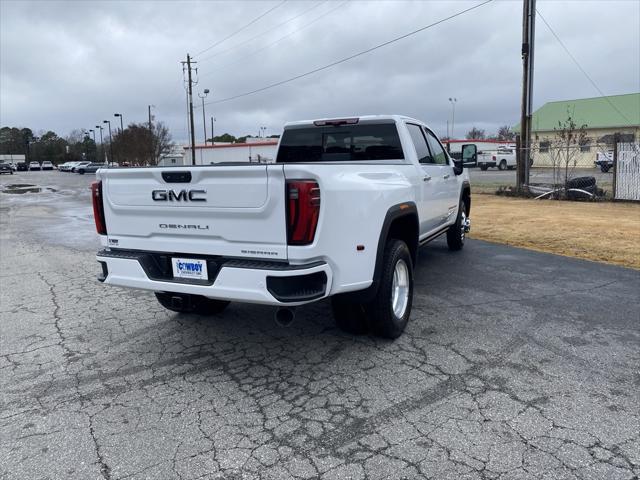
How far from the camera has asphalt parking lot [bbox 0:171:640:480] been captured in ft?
9.50

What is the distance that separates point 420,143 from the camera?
6297 millimetres

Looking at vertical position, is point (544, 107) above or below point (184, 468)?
above

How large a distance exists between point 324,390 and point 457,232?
5.41 meters

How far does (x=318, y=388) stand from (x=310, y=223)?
1203mm

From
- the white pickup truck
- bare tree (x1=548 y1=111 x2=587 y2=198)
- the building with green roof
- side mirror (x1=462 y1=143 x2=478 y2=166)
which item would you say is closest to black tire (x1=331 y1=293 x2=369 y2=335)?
the white pickup truck

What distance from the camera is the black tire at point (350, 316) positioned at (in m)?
4.36

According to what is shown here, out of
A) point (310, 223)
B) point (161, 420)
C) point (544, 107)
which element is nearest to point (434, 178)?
point (310, 223)

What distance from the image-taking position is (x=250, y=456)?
295cm

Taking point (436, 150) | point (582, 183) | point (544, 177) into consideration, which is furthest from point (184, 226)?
point (544, 177)

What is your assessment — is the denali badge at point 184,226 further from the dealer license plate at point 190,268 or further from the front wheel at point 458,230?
the front wheel at point 458,230

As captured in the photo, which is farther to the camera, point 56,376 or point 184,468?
point 56,376

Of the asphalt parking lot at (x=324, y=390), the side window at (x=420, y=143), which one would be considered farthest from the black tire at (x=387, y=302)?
the side window at (x=420, y=143)

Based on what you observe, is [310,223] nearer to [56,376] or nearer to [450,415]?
[450,415]

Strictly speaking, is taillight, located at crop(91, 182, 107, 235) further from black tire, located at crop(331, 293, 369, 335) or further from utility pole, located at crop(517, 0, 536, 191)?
utility pole, located at crop(517, 0, 536, 191)
